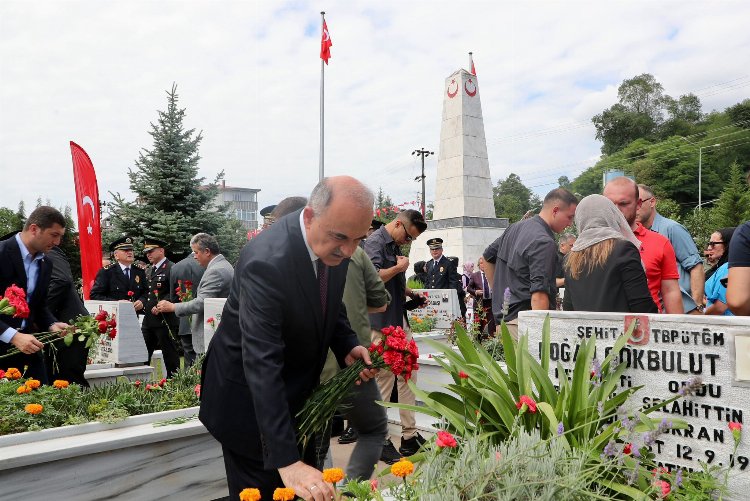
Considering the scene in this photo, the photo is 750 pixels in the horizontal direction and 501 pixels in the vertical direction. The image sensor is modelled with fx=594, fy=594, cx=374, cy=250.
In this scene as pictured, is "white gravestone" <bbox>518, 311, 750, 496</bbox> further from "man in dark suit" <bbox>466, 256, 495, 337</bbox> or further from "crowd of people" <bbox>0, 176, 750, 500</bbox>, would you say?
"man in dark suit" <bbox>466, 256, 495, 337</bbox>

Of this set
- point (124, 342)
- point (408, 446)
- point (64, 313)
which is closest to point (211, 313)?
point (64, 313)

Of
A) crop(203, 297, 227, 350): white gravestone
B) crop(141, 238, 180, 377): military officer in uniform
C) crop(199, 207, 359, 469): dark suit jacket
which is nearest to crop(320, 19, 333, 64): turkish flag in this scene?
crop(141, 238, 180, 377): military officer in uniform

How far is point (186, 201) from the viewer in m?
15.7

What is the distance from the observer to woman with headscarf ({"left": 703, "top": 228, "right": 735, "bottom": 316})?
4352 mm

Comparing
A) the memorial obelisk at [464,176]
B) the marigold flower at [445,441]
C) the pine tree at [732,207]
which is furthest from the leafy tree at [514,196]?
the marigold flower at [445,441]

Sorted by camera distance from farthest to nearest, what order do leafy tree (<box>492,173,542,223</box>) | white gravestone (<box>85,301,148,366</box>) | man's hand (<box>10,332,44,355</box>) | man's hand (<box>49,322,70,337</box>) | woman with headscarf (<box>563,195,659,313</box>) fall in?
leafy tree (<box>492,173,542,223</box>) → white gravestone (<box>85,301,148,366</box>) → man's hand (<box>49,322,70,337</box>) → man's hand (<box>10,332,44,355</box>) → woman with headscarf (<box>563,195,659,313</box>)

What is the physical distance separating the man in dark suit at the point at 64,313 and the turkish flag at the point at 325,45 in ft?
47.5

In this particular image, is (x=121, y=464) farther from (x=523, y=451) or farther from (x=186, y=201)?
(x=186, y=201)

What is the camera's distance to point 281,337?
6.31 ft

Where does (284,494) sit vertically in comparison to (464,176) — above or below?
below

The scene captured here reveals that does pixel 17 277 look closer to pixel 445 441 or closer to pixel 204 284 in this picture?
pixel 204 284

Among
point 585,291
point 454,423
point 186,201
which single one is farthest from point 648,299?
point 186,201

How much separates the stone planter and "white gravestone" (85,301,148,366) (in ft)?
11.1

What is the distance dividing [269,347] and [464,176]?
56.4 feet
